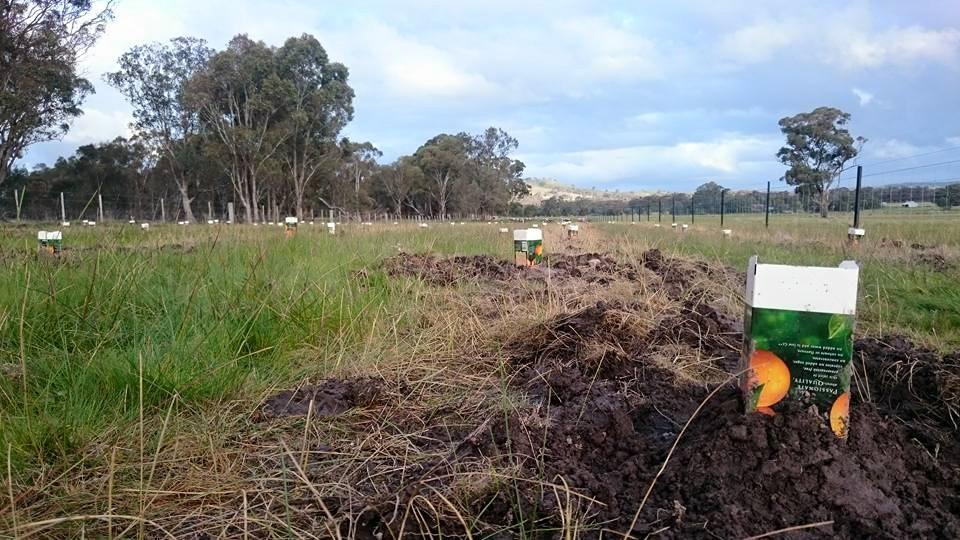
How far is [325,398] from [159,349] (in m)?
0.68

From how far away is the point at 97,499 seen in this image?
1500 millimetres

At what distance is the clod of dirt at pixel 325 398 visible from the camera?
7.03 feet

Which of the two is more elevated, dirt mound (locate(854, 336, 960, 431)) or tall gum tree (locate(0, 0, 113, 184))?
tall gum tree (locate(0, 0, 113, 184))

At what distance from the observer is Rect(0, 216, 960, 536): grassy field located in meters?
1.59

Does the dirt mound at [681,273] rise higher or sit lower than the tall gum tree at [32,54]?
lower

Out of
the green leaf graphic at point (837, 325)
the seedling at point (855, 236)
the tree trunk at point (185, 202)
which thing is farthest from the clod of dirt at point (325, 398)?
the tree trunk at point (185, 202)

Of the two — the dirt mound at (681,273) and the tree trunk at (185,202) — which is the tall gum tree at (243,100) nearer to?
the tree trunk at (185,202)

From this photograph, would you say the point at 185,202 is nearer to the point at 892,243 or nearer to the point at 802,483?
the point at 892,243

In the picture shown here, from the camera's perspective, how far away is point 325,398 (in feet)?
7.32

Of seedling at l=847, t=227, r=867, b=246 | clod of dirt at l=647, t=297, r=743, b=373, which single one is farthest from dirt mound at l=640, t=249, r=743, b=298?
seedling at l=847, t=227, r=867, b=246

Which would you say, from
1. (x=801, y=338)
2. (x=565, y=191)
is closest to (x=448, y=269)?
(x=801, y=338)

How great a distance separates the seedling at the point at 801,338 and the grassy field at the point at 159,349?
4.59 ft

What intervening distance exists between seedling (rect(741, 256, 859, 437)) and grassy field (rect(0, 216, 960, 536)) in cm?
140

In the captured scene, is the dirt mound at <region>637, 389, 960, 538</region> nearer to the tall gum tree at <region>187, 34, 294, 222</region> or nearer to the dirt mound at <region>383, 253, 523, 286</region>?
the dirt mound at <region>383, 253, 523, 286</region>
